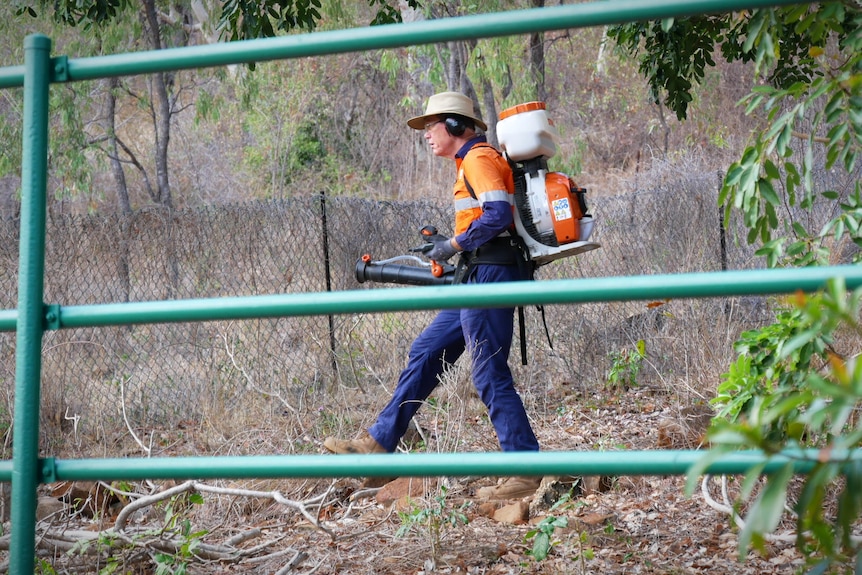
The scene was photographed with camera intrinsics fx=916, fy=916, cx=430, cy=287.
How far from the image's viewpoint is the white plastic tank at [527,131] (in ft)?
15.3

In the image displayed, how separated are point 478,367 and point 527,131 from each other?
1.22 meters

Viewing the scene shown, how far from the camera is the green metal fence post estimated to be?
1639 millimetres

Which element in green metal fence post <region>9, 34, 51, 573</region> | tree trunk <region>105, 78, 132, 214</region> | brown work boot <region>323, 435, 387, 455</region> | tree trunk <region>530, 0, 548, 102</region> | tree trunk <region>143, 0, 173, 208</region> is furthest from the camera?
tree trunk <region>105, 78, 132, 214</region>

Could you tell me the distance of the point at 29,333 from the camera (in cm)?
164

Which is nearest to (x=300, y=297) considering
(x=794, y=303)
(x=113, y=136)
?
(x=794, y=303)

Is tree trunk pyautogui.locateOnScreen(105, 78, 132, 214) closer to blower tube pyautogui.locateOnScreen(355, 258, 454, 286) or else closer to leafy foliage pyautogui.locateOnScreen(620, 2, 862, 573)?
blower tube pyautogui.locateOnScreen(355, 258, 454, 286)

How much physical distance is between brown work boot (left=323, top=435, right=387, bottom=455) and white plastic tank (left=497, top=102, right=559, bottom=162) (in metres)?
1.69

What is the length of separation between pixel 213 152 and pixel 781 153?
19.7 meters

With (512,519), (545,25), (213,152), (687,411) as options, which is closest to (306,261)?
(687,411)

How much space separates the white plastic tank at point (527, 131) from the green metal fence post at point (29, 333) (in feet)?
10.6

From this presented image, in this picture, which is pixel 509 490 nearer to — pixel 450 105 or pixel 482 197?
pixel 482 197

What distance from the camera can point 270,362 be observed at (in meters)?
7.45

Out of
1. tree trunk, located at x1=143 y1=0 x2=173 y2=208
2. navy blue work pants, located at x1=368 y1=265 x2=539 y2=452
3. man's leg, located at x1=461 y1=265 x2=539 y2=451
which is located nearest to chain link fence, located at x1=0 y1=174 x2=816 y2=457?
navy blue work pants, located at x1=368 y1=265 x2=539 y2=452

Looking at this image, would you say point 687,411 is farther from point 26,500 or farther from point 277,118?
point 277,118
